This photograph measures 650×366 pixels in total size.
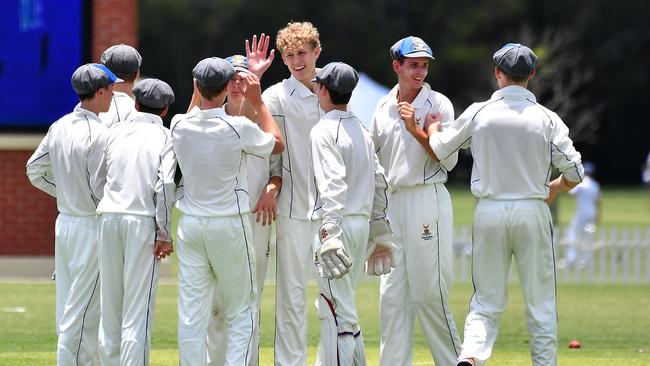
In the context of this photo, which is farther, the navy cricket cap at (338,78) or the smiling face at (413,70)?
the smiling face at (413,70)

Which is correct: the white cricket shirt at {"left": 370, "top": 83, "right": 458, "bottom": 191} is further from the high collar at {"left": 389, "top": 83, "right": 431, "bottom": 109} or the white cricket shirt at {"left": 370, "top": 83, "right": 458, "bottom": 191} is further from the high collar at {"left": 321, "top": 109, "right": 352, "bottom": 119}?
the high collar at {"left": 321, "top": 109, "right": 352, "bottom": 119}

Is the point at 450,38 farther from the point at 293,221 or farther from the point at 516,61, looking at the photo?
the point at 516,61

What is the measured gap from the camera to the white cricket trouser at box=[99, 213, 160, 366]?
28.2ft

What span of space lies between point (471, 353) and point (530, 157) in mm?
1392

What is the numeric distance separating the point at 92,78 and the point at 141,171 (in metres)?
0.76

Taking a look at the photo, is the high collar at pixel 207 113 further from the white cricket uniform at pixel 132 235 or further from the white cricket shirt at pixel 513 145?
the white cricket shirt at pixel 513 145

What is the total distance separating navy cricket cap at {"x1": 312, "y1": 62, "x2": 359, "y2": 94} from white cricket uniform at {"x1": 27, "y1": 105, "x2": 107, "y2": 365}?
63.4 inches

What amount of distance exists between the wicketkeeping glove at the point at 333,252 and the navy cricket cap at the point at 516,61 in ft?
5.50

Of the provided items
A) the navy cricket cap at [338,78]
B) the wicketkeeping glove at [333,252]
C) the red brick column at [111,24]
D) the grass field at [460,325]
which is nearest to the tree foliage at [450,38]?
the grass field at [460,325]

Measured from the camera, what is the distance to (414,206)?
9.20 metres

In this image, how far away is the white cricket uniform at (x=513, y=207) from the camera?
28.7 ft

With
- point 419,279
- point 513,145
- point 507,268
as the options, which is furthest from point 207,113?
point 507,268

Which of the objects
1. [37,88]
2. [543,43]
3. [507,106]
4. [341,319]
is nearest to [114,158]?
[341,319]

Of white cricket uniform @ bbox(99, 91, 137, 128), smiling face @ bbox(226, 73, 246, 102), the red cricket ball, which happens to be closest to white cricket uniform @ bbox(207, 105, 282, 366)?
smiling face @ bbox(226, 73, 246, 102)
